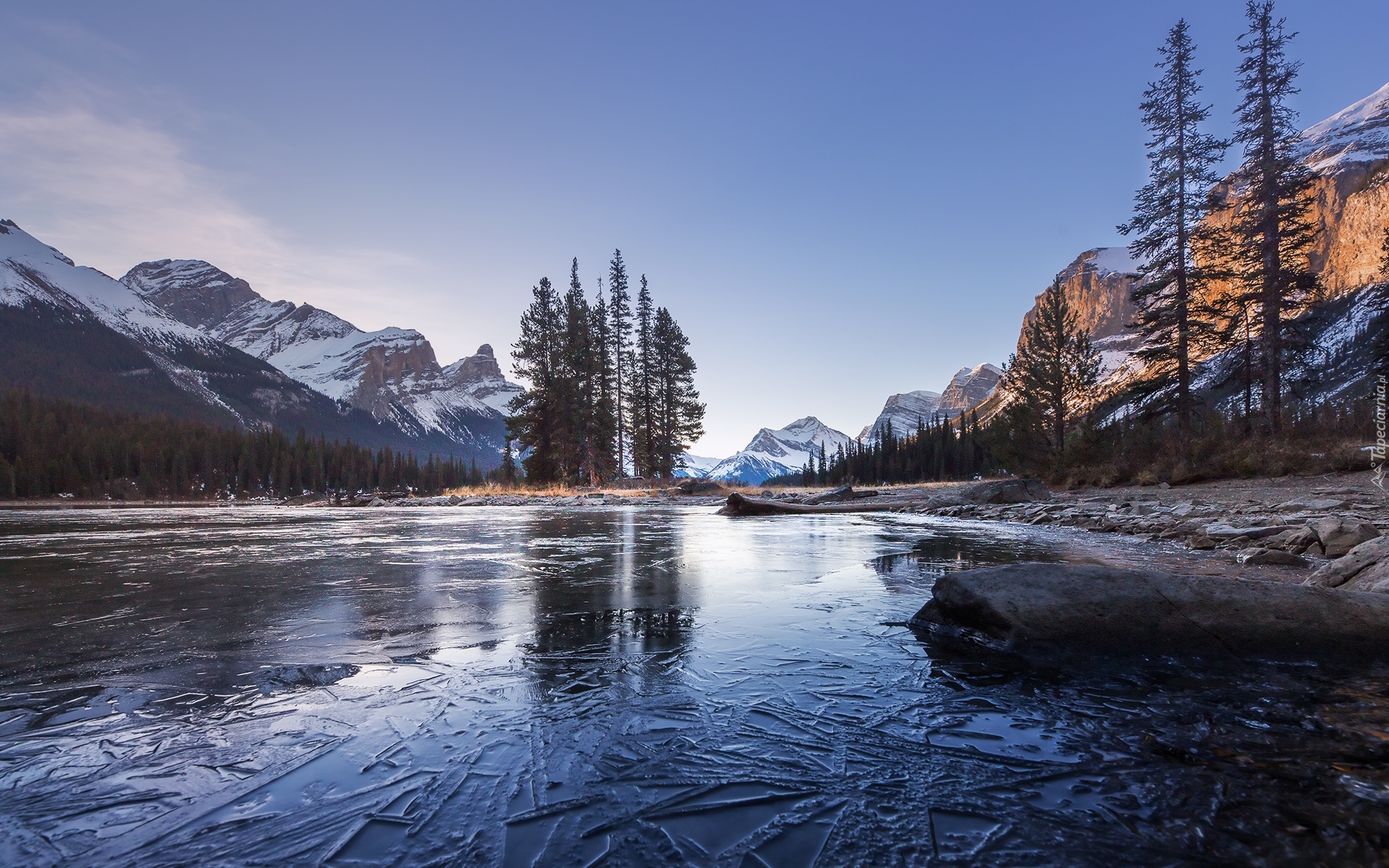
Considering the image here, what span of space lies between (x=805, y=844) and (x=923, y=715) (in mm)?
1398

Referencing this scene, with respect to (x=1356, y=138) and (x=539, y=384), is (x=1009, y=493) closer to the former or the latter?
(x=539, y=384)

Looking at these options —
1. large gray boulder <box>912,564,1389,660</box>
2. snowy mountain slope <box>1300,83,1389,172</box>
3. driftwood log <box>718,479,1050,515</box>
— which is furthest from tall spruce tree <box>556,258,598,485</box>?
snowy mountain slope <box>1300,83,1389,172</box>

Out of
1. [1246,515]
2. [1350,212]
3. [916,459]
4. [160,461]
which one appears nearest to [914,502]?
[1246,515]

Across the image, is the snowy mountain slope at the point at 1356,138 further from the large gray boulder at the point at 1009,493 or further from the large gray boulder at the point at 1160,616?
Answer: the large gray boulder at the point at 1160,616

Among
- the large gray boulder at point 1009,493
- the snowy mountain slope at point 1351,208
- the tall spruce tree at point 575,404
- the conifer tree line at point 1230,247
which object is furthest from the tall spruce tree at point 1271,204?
the snowy mountain slope at point 1351,208

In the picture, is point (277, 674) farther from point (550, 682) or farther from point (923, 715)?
point (923, 715)

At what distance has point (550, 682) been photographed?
3.44m

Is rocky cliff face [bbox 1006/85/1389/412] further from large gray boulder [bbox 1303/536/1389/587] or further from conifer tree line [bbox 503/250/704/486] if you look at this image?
large gray boulder [bbox 1303/536/1389/587]

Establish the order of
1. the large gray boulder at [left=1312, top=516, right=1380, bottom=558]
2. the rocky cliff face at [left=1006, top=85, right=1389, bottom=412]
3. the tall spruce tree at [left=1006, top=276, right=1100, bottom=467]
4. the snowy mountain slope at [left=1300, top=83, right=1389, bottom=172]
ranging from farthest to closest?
the snowy mountain slope at [left=1300, top=83, right=1389, bottom=172]
the rocky cliff face at [left=1006, top=85, right=1389, bottom=412]
the tall spruce tree at [left=1006, top=276, right=1100, bottom=467]
the large gray boulder at [left=1312, top=516, right=1380, bottom=558]

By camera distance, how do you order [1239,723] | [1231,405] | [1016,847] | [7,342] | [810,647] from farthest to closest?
[7,342] → [1231,405] → [810,647] → [1239,723] → [1016,847]

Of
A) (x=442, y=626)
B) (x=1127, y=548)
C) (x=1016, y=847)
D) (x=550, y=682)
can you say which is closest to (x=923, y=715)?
(x=1016, y=847)

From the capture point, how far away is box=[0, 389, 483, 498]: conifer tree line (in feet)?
209

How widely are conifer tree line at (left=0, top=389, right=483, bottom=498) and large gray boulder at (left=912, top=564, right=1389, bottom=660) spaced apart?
6181cm

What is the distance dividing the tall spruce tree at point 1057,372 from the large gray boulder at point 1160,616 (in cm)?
2555
